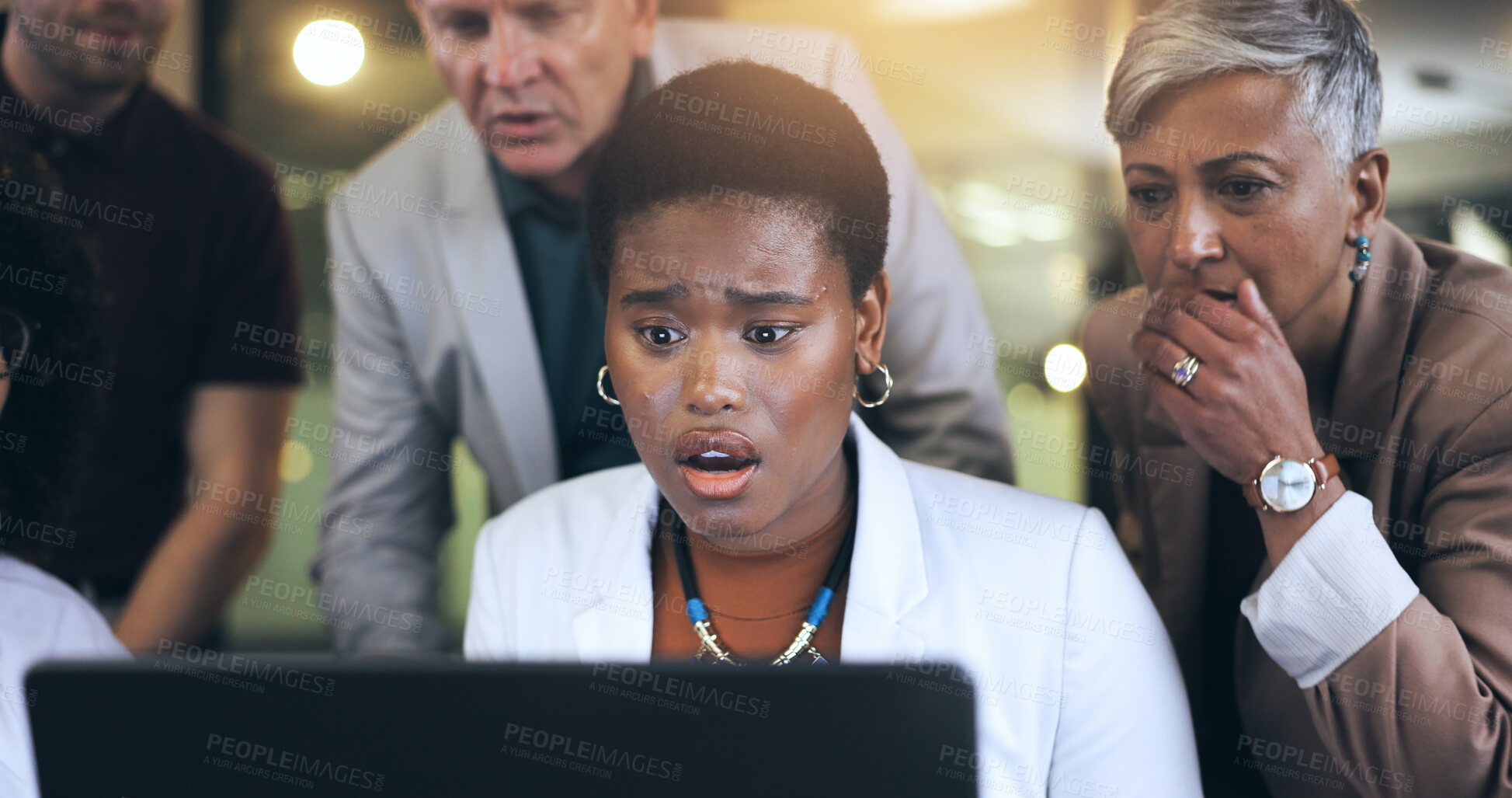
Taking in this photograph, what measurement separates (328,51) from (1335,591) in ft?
7.64

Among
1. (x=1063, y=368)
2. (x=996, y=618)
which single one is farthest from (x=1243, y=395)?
(x=1063, y=368)

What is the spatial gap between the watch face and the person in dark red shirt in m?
2.00

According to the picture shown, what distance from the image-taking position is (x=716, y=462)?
1.42 meters

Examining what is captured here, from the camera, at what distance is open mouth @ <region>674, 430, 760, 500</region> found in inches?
55.0

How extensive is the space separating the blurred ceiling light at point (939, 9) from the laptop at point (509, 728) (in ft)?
5.93

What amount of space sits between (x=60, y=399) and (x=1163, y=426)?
6.70ft

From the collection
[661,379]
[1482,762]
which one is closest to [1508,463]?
[1482,762]

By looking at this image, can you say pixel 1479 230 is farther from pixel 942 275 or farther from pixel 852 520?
pixel 852 520

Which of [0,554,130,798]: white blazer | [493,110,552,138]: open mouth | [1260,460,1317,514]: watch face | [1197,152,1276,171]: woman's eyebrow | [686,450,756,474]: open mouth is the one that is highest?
[493,110,552,138]: open mouth

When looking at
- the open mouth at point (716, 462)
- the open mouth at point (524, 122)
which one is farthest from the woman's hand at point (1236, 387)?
the open mouth at point (524, 122)

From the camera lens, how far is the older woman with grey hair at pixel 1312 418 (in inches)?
55.1

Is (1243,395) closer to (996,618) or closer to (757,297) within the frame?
(996,618)

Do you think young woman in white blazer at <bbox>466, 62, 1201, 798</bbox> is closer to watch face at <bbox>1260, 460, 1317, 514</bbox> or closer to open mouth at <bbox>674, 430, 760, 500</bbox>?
open mouth at <bbox>674, 430, 760, 500</bbox>

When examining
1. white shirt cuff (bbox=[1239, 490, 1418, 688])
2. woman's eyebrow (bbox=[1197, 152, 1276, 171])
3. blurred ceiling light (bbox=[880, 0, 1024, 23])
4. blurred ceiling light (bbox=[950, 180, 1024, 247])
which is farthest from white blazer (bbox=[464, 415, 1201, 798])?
blurred ceiling light (bbox=[880, 0, 1024, 23])
